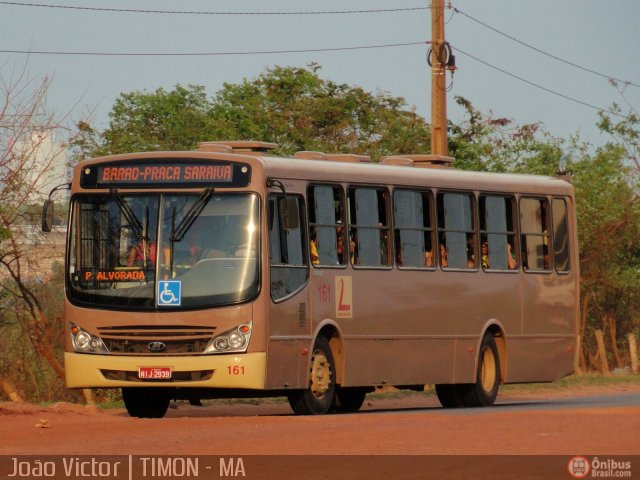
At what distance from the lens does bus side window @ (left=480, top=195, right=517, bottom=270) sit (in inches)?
896

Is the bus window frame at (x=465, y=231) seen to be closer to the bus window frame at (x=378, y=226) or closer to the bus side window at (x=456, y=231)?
the bus side window at (x=456, y=231)

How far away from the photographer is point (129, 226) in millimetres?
18656

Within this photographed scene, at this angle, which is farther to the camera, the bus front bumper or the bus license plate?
the bus license plate

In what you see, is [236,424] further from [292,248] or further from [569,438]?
[569,438]

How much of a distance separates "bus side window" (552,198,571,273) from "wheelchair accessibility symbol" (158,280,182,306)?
7812mm

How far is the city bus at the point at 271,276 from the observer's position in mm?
18141

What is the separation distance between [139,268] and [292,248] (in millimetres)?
1734

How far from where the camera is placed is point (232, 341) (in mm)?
18062

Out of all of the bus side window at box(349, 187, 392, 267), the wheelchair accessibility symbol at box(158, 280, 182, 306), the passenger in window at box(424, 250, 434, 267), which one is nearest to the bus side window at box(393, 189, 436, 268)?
the passenger in window at box(424, 250, 434, 267)

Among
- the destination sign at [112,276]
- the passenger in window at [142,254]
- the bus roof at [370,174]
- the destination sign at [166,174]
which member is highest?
the bus roof at [370,174]

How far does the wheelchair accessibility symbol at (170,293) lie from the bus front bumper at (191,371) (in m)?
0.60

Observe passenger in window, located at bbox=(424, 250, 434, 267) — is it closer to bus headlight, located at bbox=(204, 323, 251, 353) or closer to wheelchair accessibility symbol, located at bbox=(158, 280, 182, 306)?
bus headlight, located at bbox=(204, 323, 251, 353)

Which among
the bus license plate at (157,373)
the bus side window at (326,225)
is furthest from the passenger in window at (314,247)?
the bus license plate at (157,373)

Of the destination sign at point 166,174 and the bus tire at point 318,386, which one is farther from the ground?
the destination sign at point 166,174
